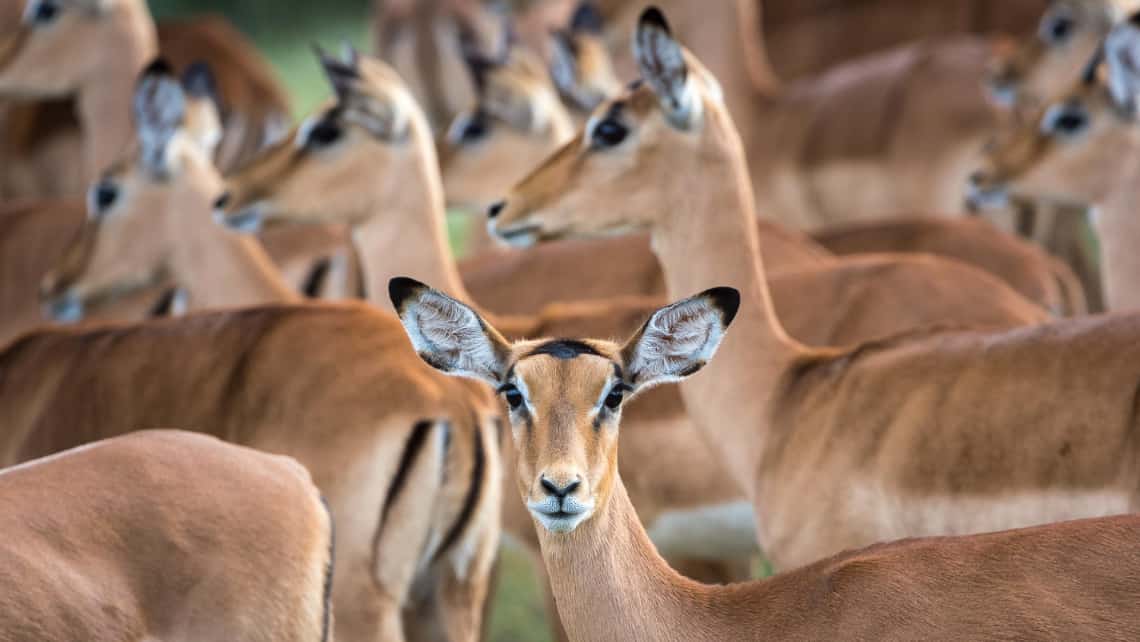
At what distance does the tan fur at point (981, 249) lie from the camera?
5.86 meters

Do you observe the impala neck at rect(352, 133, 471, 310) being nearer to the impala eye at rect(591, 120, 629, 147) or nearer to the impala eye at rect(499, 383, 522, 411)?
the impala eye at rect(591, 120, 629, 147)

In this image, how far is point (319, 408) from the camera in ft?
14.2

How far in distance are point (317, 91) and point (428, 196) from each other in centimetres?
993

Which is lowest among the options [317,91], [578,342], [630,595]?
[317,91]

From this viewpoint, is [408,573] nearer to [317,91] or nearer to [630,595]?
[630,595]

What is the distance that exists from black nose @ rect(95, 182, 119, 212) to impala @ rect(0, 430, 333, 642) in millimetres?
2367

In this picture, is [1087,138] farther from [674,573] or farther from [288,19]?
[288,19]

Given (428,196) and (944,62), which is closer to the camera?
(428,196)

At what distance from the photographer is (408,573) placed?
165 inches

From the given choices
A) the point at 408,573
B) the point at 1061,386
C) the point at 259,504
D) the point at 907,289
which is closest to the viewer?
the point at 259,504

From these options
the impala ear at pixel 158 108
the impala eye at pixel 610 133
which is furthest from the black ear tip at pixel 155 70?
the impala eye at pixel 610 133

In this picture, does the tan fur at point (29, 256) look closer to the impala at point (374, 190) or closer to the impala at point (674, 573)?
the impala at point (374, 190)

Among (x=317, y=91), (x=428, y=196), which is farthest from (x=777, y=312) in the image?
(x=317, y=91)

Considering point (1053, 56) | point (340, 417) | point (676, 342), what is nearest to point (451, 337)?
point (676, 342)
